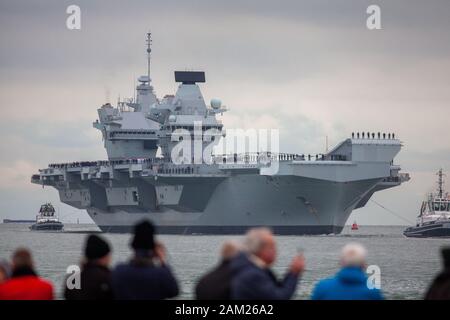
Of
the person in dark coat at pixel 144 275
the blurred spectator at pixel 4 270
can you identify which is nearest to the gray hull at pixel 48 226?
the blurred spectator at pixel 4 270

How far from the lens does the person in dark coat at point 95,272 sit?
41.6 ft

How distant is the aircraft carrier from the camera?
82250mm

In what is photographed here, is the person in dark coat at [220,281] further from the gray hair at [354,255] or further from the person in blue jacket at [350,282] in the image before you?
the gray hair at [354,255]

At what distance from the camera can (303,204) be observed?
86.6 metres

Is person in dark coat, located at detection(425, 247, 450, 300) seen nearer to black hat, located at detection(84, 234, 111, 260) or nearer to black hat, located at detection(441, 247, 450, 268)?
black hat, located at detection(441, 247, 450, 268)

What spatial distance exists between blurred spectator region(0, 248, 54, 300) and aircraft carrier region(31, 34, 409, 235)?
225ft

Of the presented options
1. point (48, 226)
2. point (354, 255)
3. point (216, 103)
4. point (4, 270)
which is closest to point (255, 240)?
point (354, 255)

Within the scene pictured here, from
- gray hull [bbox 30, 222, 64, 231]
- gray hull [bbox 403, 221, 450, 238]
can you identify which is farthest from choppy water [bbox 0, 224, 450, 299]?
gray hull [bbox 30, 222, 64, 231]

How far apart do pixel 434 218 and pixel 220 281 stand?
9884 cm

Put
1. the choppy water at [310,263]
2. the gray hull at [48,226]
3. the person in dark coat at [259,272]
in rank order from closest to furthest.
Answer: the person in dark coat at [259,272] → the choppy water at [310,263] → the gray hull at [48,226]

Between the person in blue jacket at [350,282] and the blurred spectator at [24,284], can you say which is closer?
the person in blue jacket at [350,282]

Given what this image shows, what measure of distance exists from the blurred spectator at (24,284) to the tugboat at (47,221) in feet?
398

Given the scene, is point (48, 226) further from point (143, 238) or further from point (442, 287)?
point (442, 287)
